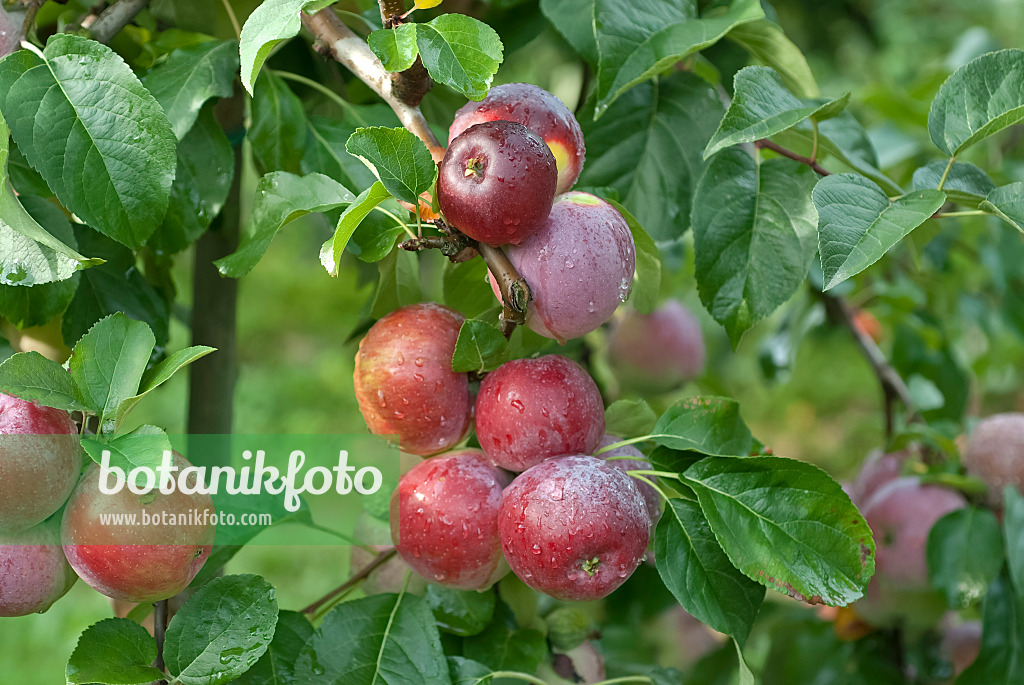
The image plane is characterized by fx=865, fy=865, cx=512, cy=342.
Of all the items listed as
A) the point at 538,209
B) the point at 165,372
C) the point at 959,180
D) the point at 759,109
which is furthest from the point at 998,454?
the point at 165,372

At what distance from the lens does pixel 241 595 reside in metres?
0.43

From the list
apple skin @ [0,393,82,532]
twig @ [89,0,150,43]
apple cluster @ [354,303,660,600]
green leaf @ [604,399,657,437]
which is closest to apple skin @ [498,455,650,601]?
apple cluster @ [354,303,660,600]

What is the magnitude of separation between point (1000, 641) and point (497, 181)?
590mm

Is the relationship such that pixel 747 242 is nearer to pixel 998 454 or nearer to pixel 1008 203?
pixel 1008 203

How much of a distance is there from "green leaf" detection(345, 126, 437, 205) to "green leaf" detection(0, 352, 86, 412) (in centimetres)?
18

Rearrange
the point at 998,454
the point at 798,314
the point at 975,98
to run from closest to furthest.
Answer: the point at 975,98, the point at 998,454, the point at 798,314

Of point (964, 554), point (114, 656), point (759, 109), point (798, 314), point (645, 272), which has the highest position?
point (759, 109)

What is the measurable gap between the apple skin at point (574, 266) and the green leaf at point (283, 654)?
22 cm

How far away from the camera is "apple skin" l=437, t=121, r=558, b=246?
1.24ft

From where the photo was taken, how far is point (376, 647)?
1.55ft

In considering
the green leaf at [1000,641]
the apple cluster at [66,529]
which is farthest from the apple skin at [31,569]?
the green leaf at [1000,641]

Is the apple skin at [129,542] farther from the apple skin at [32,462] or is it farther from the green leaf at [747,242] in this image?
the green leaf at [747,242]

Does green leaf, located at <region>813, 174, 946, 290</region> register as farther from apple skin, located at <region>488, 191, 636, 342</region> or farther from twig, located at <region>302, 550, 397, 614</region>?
twig, located at <region>302, 550, 397, 614</region>

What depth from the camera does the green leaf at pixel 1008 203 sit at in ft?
1.41
